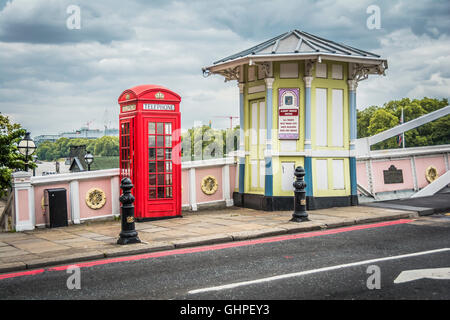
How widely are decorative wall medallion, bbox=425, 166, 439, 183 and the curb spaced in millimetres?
4670

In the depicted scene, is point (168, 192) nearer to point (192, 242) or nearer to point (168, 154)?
point (168, 154)

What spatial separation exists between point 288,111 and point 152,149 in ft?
11.9

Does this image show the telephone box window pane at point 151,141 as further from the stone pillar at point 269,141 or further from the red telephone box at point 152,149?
the stone pillar at point 269,141

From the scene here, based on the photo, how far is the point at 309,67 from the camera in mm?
11672

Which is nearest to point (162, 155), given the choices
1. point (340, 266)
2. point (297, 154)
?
point (297, 154)

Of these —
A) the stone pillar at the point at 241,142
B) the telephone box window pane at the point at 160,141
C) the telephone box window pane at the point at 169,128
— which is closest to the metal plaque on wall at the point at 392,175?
the stone pillar at the point at 241,142

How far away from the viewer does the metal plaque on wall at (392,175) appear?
13969 mm

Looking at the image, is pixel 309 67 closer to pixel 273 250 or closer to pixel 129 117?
pixel 129 117

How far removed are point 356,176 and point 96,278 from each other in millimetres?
8940

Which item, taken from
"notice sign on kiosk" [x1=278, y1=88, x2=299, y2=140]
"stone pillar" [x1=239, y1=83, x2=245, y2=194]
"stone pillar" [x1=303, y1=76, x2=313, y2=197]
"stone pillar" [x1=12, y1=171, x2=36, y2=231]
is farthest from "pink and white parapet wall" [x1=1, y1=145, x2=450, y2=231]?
"stone pillar" [x1=303, y1=76, x2=313, y2=197]

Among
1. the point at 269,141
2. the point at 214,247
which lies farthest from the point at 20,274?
the point at 269,141

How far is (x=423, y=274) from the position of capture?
5.71 m

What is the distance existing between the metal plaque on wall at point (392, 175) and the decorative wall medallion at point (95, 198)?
26.8 feet
